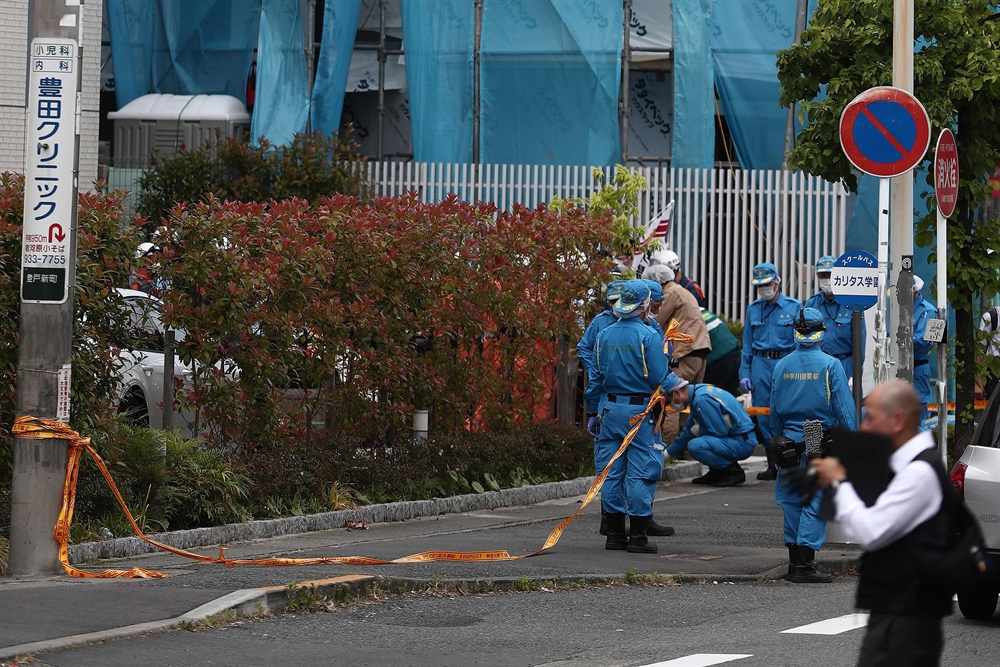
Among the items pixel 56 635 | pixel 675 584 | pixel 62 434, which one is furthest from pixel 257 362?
pixel 56 635

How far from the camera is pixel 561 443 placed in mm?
15016

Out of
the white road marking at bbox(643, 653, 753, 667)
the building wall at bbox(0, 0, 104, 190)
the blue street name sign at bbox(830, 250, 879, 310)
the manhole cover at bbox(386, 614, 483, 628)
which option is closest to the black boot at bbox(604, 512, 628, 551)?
the blue street name sign at bbox(830, 250, 879, 310)

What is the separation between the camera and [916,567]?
5.02 metres

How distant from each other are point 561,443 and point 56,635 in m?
8.22

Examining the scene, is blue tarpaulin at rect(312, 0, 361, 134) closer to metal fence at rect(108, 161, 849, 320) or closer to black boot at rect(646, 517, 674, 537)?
metal fence at rect(108, 161, 849, 320)

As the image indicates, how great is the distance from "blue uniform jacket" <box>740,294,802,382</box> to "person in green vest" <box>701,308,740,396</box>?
7.45 ft

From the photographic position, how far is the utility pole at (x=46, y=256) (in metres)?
9.09

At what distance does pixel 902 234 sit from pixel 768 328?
168 inches

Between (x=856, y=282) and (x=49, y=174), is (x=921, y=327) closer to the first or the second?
(x=856, y=282)

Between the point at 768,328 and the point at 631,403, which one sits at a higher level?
the point at 768,328

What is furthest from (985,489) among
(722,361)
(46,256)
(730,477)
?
(722,361)

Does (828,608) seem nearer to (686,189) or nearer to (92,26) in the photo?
(686,189)

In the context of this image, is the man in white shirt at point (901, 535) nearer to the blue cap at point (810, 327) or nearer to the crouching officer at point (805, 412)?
the crouching officer at point (805, 412)

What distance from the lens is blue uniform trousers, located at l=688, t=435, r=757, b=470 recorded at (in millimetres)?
15727
